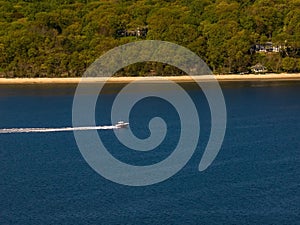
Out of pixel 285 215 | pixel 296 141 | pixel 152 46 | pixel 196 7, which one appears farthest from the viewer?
pixel 196 7

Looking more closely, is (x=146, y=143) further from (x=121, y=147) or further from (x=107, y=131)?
(x=107, y=131)

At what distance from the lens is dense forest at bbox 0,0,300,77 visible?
381 ft

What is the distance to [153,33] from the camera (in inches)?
4855

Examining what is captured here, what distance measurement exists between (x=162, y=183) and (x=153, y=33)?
275 ft

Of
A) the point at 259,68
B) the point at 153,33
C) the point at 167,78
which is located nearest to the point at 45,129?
the point at 167,78

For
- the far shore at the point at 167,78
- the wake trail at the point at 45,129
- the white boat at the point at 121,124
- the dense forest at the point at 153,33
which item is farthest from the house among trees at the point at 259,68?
the wake trail at the point at 45,129

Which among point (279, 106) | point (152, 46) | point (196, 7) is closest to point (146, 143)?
point (279, 106)

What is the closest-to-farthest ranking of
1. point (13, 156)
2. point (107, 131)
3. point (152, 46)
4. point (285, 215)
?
point (285, 215) → point (13, 156) → point (107, 131) → point (152, 46)

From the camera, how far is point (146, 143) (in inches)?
2104

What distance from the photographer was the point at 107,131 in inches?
2335

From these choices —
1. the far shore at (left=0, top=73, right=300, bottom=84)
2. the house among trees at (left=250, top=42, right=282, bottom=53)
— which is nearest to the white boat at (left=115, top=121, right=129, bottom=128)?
the far shore at (left=0, top=73, right=300, bottom=84)

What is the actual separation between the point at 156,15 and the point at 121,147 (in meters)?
79.3

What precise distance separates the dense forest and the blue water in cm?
4949

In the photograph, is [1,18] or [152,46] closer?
[152,46]
